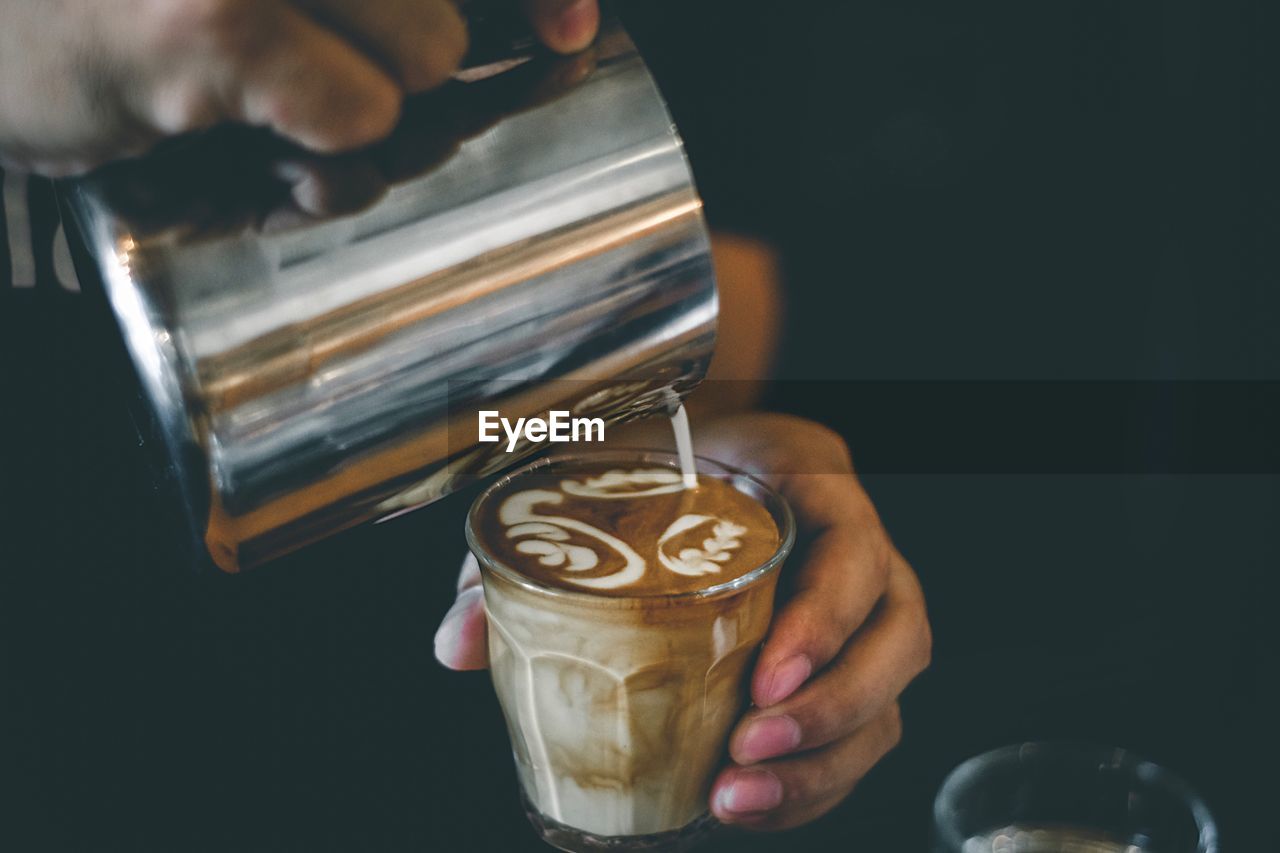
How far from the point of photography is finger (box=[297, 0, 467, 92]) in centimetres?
51

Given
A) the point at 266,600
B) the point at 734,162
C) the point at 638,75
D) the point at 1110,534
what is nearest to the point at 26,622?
the point at 266,600

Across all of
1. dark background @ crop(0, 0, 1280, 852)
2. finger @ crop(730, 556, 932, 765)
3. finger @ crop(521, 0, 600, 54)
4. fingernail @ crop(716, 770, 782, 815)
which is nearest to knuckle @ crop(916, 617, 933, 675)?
finger @ crop(730, 556, 932, 765)

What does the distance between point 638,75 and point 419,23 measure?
0.14 m

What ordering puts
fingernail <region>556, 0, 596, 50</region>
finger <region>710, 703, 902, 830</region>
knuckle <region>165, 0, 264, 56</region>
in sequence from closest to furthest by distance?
knuckle <region>165, 0, 264, 56</region>
fingernail <region>556, 0, 596, 50</region>
finger <region>710, 703, 902, 830</region>

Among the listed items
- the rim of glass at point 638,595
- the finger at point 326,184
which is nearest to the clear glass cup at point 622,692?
the rim of glass at point 638,595

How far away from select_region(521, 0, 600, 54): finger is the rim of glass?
365 millimetres

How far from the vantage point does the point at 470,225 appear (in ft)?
1.87

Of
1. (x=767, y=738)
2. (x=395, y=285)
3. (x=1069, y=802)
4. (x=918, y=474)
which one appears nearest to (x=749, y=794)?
(x=767, y=738)

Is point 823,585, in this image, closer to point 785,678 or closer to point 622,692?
point 785,678

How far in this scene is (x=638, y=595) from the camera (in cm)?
73

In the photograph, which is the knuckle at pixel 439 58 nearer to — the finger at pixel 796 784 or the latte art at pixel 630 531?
the latte art at pixel 630 531

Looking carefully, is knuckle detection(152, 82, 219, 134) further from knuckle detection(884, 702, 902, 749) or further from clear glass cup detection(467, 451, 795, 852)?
knuckle detection(884, 702, 902, 749)

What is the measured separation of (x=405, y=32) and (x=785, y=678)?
56 cm

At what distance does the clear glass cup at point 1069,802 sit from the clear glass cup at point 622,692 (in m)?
0.19
